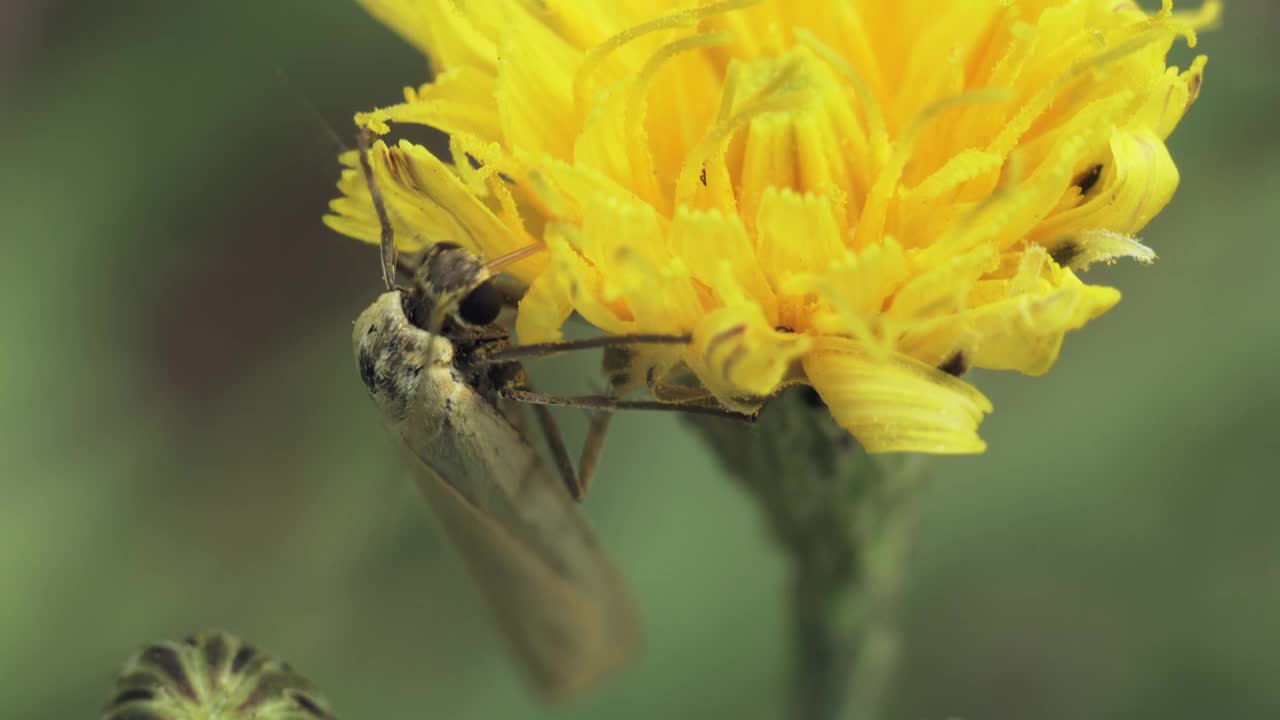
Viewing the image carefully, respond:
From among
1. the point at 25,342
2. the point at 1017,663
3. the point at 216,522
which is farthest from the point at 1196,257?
the point at 25,342

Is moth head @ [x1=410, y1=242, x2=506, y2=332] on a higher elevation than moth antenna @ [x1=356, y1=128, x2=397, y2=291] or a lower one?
lower

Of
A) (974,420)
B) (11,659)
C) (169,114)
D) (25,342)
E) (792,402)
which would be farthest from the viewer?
(169,114)

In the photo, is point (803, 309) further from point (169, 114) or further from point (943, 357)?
point (169, 114)

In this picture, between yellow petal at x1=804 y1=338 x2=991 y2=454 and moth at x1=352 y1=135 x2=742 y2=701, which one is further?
moth at x1=352 y1=135 x2=742 y2=701

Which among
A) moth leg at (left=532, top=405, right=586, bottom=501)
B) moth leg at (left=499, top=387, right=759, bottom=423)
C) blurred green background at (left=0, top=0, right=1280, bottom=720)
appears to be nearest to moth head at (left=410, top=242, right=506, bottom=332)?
moth leg at (left=499, top=387, right=759, bottom=423)

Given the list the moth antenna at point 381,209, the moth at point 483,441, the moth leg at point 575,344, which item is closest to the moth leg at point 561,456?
the moth at point 483,441

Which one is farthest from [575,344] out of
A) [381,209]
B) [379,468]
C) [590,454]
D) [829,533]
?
[379,468]

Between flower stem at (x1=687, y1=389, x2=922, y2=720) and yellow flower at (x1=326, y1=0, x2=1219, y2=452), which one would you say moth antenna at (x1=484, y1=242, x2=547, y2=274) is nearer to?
yellow flower at (x1=326, y1=0, x2=1219, y2=452)
